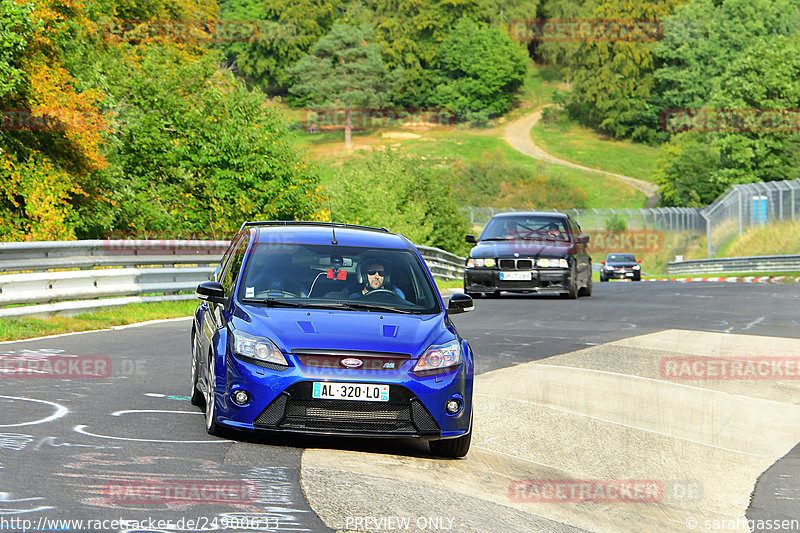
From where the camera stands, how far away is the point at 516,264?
23.0 metres

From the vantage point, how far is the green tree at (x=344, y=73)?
120 metres

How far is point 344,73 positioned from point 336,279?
376 feet

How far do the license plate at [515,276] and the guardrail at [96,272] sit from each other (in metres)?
5.66

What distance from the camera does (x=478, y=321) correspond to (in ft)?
59.0

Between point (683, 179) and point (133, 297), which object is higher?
point (133, 297)

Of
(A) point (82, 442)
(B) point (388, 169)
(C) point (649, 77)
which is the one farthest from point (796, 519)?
(C) point (649, 77)

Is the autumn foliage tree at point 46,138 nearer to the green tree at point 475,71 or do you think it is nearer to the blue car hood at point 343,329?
the blue car hood at point 343,329

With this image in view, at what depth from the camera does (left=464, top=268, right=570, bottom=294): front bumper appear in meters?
23.0

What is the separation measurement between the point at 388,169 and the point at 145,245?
3366 centimetres

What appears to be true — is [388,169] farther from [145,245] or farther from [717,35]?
[717,35]
